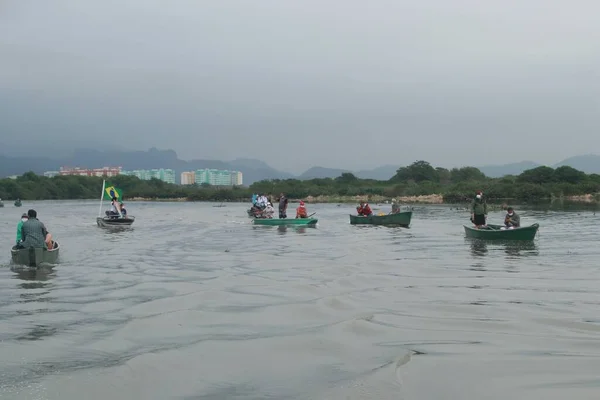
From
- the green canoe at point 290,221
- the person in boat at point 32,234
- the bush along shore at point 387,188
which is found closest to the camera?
the person in boat at point 32,234

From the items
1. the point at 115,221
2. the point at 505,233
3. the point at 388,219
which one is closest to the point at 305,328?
the point at 505,233

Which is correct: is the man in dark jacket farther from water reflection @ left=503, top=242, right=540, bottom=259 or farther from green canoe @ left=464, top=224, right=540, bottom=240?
green canoe @ left=464, top=224, right=540, bottom=240

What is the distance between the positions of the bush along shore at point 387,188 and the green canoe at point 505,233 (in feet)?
177

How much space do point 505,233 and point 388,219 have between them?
11.5 m

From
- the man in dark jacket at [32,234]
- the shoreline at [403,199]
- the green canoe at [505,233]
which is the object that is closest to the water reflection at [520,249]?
the green canoe at [505,233]

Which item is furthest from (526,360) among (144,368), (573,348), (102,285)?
(102,285)

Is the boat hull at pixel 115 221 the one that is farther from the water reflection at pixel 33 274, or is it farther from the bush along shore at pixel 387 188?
the bush along shore at pixel 387 188

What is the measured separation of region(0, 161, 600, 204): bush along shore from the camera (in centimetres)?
8056

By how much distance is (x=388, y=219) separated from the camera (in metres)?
34.2

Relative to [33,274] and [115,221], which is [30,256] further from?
[115,221]

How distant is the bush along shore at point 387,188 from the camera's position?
8056cm

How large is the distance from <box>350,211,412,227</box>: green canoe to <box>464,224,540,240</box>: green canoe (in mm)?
8801

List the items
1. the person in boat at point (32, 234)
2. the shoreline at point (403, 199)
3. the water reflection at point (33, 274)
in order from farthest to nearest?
the shoreline at point (403, 199)
the person in boat at point (32, 234)
the water reflection at point (33, 274)

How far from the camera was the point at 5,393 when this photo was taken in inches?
263
